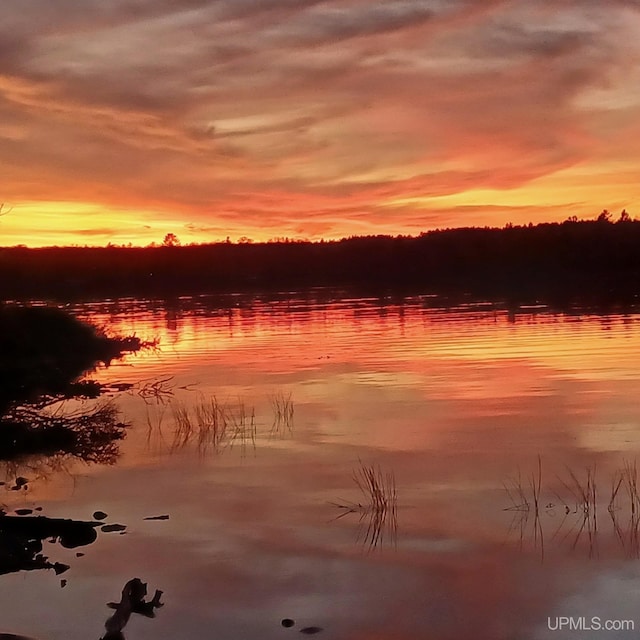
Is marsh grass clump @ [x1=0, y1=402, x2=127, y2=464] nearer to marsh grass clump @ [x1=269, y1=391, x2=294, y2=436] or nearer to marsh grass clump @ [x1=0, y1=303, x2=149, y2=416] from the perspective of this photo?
marsh grass clump @ [x1=0, y1=303, x2=149, y2=416]

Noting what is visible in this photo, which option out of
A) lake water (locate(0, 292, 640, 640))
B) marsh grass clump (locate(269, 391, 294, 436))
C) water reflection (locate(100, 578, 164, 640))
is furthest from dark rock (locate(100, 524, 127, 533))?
marsh grass clump (locate(269, 391, 294, 436))

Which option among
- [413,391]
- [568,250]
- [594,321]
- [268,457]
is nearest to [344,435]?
[268,457]

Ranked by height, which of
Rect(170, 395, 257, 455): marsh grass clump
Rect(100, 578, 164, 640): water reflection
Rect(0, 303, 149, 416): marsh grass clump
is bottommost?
Rect(100, 578, 164, 640): water reflection

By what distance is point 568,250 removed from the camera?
125625 mm

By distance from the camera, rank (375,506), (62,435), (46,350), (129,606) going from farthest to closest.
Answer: (46,350), (62,435), (375,506), (129,606)

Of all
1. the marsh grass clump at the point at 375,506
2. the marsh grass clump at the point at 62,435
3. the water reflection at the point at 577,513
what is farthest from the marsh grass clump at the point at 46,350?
the water reflection at the point at 577,513

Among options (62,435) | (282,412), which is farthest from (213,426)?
(62,435)

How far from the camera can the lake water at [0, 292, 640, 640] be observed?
38.1 feet

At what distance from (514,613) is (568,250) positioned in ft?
391

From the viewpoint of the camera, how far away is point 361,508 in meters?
15.8

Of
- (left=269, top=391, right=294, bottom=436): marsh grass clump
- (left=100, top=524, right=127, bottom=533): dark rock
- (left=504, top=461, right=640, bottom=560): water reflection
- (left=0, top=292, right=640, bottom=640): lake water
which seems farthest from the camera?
(left=269, top=391, right=294, bottom=436): marsh grass clump

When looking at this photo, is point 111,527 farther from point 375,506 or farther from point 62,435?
point 62,435

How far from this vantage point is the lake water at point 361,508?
11.6 metres

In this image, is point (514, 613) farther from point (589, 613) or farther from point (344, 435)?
point (344, 435)
